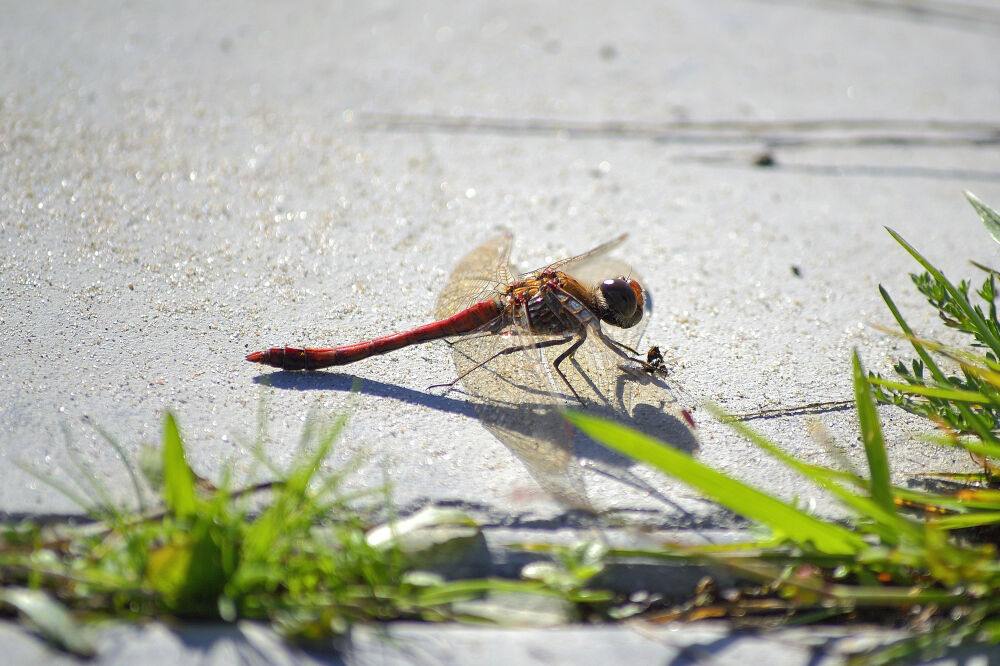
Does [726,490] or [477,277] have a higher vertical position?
[477,277]

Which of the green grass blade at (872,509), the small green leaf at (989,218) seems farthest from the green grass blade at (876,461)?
the small green leaf at (989,218)

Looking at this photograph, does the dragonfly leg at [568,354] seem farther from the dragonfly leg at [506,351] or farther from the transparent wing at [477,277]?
the transparent wing at [477,277]

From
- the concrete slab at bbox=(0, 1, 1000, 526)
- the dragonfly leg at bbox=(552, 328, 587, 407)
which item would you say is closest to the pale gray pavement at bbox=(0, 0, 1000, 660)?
the concrete slab at bbox=(0, 1, 1000, 526)

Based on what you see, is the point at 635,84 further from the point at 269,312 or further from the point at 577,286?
the point at 269,312

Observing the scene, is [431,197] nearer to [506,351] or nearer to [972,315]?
[506,351]

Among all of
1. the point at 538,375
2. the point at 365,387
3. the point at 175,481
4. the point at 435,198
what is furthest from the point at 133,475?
the point at 435,198

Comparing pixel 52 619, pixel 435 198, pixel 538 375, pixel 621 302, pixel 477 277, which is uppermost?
pixel 435 198

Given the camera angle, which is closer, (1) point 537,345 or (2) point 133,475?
(2) point 133,475

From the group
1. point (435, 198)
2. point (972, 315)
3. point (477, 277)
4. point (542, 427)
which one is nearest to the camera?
point (972, 315)
